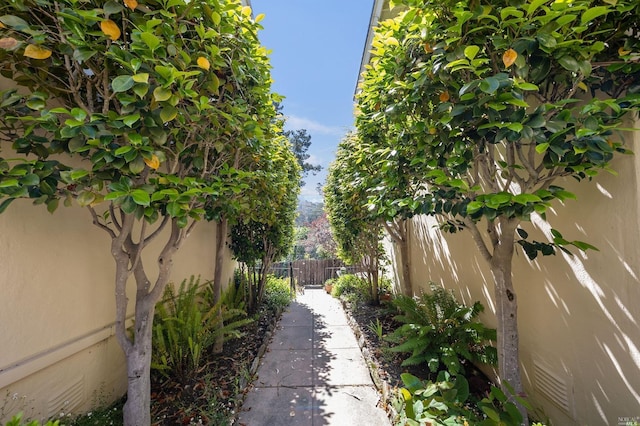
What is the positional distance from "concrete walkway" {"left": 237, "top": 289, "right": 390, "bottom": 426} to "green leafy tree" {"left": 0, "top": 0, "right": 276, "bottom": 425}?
1.29 meters

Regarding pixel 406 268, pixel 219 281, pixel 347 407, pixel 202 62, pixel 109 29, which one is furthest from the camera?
pixel 406 268

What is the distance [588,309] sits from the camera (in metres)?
2.05

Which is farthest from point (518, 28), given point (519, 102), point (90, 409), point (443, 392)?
point (90, 409)

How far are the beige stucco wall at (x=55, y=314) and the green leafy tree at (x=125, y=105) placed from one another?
23.4 inches

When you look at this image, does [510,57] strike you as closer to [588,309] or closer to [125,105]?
[588,309]

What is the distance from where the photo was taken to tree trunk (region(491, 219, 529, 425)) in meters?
2.18

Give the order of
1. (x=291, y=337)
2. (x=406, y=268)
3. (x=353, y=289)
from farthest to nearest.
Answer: (x=353, y=289) → (x=406, y=268) → (x=291, y=337)

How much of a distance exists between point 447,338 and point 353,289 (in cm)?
444

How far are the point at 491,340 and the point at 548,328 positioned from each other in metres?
0.72

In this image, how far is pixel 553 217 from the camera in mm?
2297

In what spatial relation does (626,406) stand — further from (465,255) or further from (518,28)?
(518,28)

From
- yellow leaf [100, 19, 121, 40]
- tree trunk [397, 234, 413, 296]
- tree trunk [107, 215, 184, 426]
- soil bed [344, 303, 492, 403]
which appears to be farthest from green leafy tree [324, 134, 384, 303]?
yellow leaf [100, 19, 121, 40]

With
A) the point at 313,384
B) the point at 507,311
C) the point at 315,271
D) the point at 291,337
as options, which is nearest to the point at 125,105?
the point at 507,311

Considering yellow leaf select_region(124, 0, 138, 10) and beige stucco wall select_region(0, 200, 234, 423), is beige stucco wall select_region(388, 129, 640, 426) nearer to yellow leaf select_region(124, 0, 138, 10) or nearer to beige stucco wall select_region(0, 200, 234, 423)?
yellow leaf select_region(124, 0, 138, 10)
